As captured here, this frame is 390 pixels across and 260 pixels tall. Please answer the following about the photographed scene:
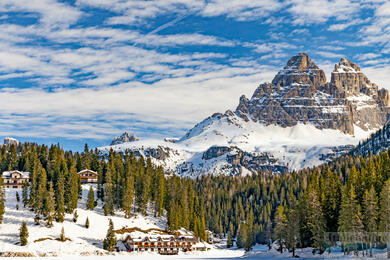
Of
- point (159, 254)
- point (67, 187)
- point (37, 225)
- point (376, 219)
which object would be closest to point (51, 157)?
point (67, 187)

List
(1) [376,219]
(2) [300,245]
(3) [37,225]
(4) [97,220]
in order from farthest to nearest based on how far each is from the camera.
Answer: (4) [97,220]
(3) [37,225]
(2) [300,245]
(1) [376,219]

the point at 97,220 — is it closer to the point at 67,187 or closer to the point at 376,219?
the point at 67,187

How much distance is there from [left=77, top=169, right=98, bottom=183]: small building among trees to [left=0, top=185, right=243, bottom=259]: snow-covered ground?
22.9 meters

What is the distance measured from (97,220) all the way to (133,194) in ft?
77.7

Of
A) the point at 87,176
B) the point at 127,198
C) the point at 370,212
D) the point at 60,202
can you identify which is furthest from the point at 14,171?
the point at 370,212

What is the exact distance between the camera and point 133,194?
174750 millimetres

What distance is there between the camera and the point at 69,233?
13975 centimetres

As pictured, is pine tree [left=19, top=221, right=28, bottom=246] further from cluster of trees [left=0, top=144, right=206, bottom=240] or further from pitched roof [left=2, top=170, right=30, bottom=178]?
→ pitched roof [left=2, top=170, right=30, bottom=178]

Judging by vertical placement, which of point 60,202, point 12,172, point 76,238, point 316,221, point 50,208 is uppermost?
point 12,172

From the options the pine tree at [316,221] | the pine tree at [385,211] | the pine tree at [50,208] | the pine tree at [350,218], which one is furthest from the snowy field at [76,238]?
the pine tree at [385,211]

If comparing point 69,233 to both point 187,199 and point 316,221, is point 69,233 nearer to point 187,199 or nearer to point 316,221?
point 187,199

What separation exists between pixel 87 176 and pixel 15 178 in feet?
87.3

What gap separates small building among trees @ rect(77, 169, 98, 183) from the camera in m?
190

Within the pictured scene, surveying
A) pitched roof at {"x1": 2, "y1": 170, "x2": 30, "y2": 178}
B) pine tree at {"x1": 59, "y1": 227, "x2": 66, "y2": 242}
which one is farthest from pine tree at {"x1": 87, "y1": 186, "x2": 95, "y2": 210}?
pitched roof at {"x1": 2, "y1": 170, "x2": 30, "y2": 178}
